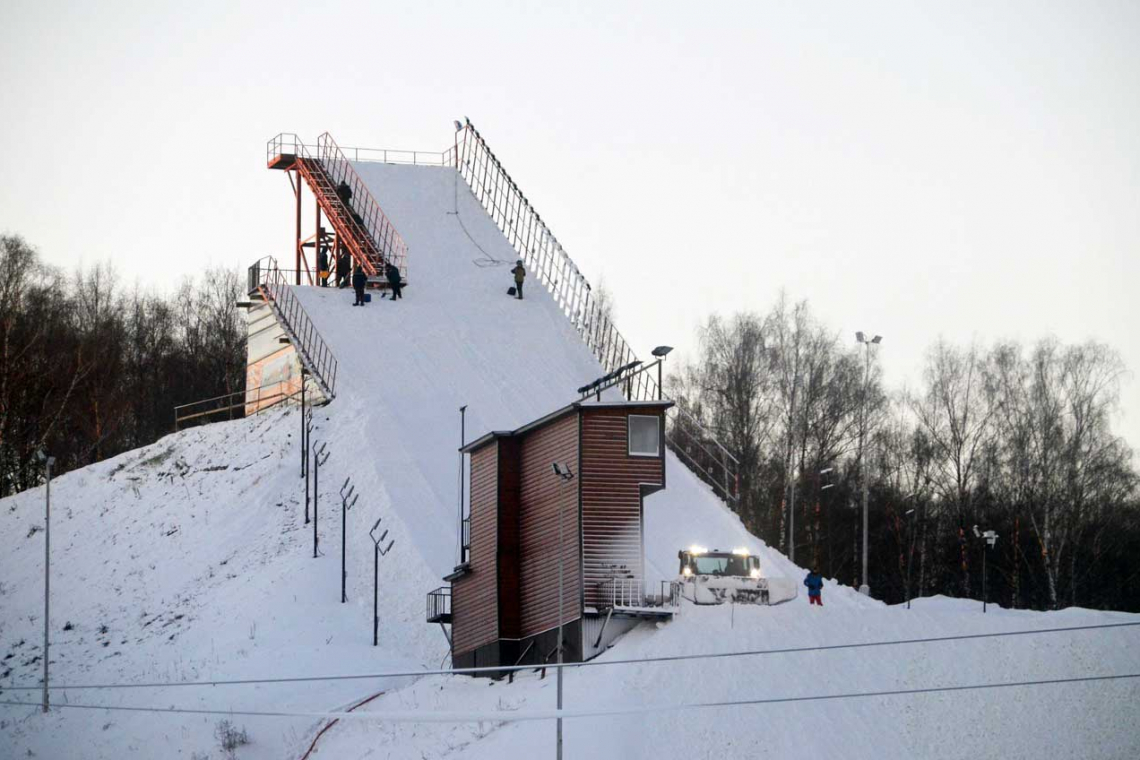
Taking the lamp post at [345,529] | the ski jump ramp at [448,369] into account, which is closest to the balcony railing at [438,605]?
the ski jump ramp at [448,369]

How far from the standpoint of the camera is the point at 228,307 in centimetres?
10806

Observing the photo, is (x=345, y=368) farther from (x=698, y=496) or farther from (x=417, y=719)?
(x=417, y=719)

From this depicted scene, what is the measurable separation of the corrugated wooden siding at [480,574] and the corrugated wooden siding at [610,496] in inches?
162

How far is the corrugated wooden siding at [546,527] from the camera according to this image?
4334 centimetres

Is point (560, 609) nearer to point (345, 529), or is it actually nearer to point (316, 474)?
point (345, 529)

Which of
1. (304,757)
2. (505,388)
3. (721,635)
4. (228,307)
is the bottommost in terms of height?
(304,757)

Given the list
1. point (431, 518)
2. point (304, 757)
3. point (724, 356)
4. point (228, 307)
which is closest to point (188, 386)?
point (228, 307)

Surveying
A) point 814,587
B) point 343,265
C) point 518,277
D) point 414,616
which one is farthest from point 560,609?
point 343,265

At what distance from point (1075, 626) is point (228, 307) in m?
75.1

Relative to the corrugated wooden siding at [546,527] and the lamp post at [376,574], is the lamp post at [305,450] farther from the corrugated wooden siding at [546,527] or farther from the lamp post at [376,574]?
the corrugated wooden siding at [546,527]

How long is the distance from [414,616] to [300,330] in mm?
17840

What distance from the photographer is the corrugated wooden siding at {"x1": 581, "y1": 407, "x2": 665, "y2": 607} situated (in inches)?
1686

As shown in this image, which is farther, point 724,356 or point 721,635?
point 724,356

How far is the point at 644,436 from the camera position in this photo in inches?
1730
